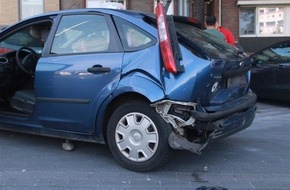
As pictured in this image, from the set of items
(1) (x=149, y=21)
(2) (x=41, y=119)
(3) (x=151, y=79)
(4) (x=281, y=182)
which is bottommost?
(4) (x=281, y=182)

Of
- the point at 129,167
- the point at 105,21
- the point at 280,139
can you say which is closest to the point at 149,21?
the point at 105,21

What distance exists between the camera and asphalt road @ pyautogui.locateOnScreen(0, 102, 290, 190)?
4652 millimetres

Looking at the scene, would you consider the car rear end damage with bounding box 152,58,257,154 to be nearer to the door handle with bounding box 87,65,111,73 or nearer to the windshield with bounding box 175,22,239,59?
the windshield with bounding box 175,22,239,59

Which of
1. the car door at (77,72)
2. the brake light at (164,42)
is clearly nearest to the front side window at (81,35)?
the car door at (77,72)

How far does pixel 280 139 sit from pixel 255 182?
1.96 m

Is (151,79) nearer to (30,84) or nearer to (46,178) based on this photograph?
(46,178)

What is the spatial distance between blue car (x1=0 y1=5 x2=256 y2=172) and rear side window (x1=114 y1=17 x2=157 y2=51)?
0.03 feet

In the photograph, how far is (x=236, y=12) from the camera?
1573cm

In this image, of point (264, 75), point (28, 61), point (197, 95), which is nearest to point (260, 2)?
point (264, 75)

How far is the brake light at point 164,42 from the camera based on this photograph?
4586 millimetres

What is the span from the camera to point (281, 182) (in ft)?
15.5

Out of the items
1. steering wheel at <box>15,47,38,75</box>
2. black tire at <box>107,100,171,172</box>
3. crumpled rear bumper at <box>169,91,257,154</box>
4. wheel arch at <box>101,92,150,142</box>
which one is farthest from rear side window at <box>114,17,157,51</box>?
steering wheel at <box>15,47,38,75</box>

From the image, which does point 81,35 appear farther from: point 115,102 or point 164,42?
point 164,42

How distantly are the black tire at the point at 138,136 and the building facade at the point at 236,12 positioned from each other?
36.6 feet
